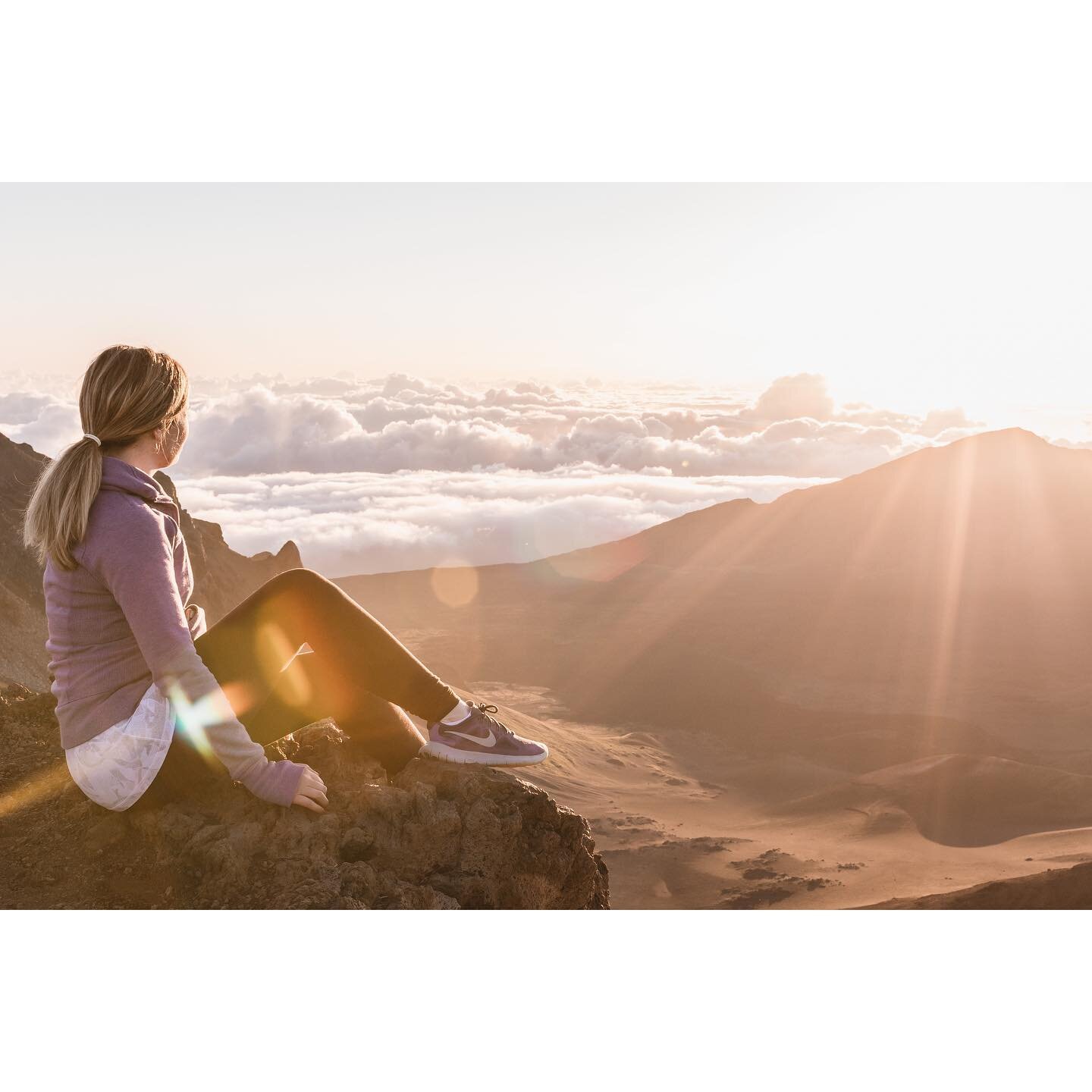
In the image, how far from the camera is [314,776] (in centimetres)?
289

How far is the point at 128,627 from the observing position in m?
2.66

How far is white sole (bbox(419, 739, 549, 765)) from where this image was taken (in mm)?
3436

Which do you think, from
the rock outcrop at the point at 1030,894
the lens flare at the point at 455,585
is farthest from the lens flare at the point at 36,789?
the lens flare at the point at 455,585

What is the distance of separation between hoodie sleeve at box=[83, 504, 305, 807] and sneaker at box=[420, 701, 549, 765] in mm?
930

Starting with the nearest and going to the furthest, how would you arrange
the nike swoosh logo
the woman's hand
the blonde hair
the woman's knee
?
the blonde hair → the woman's hand → the woman's knee → the nike swoosh logo

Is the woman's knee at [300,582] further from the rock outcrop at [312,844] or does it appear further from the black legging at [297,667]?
the rock outcrop at [312,844]

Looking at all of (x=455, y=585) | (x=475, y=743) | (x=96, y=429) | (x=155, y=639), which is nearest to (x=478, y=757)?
(x=475, y=743)

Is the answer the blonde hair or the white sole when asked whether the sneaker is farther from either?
the blonde hair

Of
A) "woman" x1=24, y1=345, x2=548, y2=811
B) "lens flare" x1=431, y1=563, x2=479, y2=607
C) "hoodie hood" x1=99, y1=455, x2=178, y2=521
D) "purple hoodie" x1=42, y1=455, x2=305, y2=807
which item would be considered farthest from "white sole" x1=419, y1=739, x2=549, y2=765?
"lens flare" x1=431, y1=563, x2=479, y2=607

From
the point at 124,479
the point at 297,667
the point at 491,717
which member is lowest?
the point at 491,717

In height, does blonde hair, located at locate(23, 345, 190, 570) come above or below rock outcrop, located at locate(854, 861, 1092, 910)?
above

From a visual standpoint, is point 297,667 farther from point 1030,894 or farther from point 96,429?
point 1030,894

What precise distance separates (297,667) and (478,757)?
0.77 m

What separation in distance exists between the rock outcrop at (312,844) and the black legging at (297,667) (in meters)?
0.22
